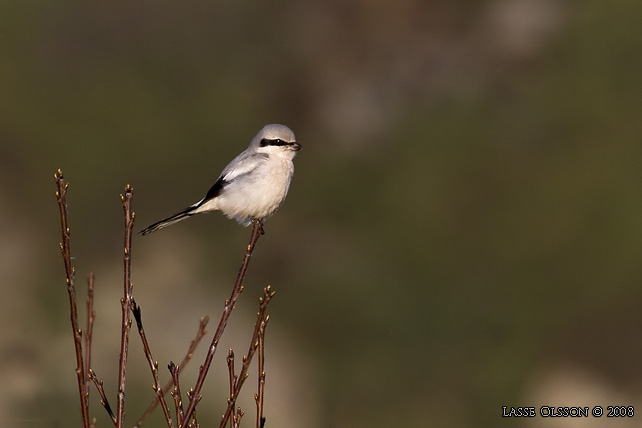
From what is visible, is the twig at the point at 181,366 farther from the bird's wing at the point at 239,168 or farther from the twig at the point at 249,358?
the bird's wing at the point at 239,168

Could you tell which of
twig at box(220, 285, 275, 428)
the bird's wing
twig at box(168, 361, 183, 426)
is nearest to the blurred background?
the bird's wing

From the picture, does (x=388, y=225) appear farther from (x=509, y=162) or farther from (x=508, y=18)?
(x=508, y=18)

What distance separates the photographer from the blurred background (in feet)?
33.3

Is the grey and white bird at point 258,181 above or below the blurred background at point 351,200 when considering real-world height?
below

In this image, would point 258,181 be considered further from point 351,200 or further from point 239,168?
point 351,200

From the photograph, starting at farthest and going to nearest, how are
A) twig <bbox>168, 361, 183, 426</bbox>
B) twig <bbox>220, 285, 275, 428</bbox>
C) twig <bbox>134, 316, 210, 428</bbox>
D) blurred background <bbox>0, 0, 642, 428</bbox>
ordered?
blurred background <bbox>0, 0, 642, 428</bbox> < twig <bbox>134, 316, 210, 428</bbox> < twig <bbox>168, 361, 183, 426</bbox> < twig <bbox>220, 285, 275, 428</bbox>

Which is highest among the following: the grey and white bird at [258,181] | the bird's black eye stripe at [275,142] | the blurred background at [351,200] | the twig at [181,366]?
the blurred background at [351,200]

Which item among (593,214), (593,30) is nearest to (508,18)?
(593,30)

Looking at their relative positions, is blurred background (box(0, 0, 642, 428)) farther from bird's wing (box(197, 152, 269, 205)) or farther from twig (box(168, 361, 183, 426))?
twig (box(168, 361, 183, 426))

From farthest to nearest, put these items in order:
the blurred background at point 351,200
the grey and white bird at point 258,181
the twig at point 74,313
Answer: the blurred background at point 351,200
the grey and white bird at point 258,181
the twig at point 74,313

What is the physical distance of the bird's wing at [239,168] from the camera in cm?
519

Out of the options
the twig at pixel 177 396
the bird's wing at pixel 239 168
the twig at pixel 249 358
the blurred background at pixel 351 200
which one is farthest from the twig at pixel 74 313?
the blurred background at pixel 351 200

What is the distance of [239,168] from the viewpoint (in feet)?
17.4

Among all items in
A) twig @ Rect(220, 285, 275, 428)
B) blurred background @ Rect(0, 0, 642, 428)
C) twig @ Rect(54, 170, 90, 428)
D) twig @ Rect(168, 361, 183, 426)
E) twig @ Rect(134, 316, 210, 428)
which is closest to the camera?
twig @ Rect(54, 170, 90, 428)
